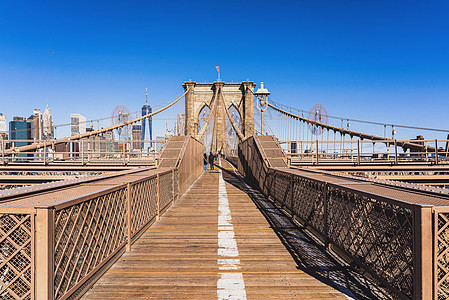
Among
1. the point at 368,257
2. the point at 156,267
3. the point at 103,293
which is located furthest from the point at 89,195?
the point at 368,257

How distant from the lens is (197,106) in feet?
160

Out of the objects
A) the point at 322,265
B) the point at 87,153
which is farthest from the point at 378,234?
the point at 87,153

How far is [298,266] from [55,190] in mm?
3774

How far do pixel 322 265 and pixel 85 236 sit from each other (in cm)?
335

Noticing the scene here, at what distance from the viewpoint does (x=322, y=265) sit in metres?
3.95

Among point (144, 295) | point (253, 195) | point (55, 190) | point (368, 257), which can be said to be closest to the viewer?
point (144, 295)

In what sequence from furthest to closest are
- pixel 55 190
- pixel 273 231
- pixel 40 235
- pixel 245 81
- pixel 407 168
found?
pixel 245 81, pixel 407 168, pixel 273 231, pixel 55 190, pixel 40 235

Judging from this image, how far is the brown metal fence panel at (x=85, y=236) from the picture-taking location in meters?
2.66

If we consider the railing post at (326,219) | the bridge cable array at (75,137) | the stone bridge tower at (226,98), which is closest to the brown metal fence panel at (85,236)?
the railing post at (326,219)

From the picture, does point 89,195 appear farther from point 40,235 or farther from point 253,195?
point 253,195

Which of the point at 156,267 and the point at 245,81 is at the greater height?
the point at 245,81

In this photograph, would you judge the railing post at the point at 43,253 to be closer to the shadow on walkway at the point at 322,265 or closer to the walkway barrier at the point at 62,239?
the walkway barrier at the point at 62,239

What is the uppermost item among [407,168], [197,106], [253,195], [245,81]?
[245,81]

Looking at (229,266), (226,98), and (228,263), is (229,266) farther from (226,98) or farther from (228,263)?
(226,98)
